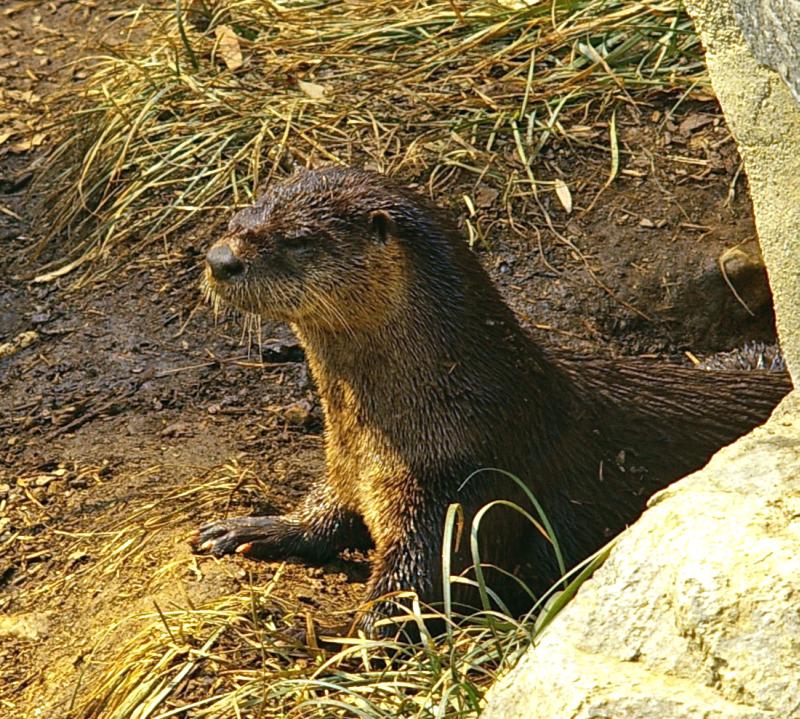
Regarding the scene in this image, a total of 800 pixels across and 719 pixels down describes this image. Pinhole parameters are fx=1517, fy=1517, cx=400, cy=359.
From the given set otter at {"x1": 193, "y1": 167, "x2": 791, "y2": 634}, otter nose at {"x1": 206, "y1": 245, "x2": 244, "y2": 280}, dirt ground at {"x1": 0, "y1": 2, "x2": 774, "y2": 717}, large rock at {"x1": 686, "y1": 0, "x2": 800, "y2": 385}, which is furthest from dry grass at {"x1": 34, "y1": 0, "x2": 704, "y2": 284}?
large rock at {"x1": 686, "y1": 0, "x2": 800, "y2": 385}

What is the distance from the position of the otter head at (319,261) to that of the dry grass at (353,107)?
179 cm

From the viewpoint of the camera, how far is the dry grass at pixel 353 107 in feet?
18.9

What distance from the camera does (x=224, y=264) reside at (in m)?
3.81

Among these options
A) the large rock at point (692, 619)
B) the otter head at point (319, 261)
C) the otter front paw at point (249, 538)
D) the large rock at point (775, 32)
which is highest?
the large rock at point (775, 32)

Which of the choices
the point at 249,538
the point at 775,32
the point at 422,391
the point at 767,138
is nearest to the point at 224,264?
the point at 422,391

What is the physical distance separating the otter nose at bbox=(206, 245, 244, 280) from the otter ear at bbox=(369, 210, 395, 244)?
348 millimetres

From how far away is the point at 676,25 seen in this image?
609 cm

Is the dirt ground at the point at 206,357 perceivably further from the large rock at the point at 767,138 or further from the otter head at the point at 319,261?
A: the large rock at the point at 767,138

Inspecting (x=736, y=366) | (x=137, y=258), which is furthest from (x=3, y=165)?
→ (x=736, y=366)

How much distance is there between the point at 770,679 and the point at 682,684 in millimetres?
133

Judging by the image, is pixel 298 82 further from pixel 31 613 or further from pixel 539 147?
pixel 31 613

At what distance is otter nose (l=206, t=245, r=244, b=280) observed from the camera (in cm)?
381

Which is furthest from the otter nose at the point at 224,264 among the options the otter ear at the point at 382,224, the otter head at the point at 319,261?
the otter ear at the point at 382,224

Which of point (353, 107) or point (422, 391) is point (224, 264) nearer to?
point (422, 391)
